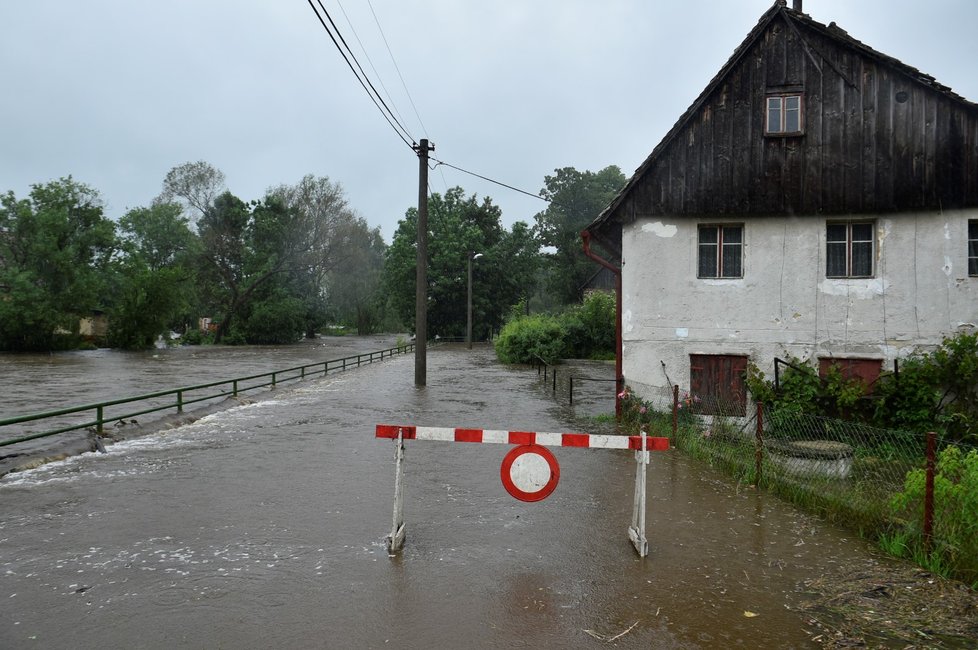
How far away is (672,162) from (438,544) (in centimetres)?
1109

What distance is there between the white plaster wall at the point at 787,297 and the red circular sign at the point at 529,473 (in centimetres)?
913

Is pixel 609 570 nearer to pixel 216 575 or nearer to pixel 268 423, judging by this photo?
pixel 216 575

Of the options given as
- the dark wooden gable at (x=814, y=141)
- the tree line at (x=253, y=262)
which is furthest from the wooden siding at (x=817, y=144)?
the tree line at (x=253, y=262)

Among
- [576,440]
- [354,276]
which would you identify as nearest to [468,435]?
[576,440]

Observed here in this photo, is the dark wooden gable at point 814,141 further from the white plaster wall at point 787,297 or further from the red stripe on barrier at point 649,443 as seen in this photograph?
the red stripe on barrier at point 649,443

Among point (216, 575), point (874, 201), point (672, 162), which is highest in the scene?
point (672, 162)

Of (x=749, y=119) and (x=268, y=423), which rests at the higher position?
(x=749, y=119)

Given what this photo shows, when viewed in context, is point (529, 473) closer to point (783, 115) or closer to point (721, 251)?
point (721, 251)

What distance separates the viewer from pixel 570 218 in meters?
78.9

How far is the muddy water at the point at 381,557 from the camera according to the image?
4.39 metres

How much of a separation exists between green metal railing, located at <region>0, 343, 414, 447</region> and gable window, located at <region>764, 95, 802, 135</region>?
13570mm

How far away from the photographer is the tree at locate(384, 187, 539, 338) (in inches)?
2350

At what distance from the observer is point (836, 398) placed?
505 inches

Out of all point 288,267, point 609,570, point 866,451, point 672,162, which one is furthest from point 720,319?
point 288,267
